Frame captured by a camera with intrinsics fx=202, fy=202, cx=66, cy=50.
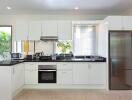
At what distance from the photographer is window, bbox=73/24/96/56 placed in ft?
25.0

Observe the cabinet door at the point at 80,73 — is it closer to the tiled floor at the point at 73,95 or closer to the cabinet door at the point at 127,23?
the tiled floor at the point at 73,95

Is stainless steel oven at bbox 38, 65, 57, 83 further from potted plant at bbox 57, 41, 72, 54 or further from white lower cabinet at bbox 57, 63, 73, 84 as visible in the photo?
potted plant at bbox 57, 41, 72, 54

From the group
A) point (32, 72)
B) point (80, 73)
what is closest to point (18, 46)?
point (32, 72)

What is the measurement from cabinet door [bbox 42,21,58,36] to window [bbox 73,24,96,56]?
3.29 ft

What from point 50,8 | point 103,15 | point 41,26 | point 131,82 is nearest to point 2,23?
point 41,26

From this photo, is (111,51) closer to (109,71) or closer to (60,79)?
(109,71)

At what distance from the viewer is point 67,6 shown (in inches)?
245

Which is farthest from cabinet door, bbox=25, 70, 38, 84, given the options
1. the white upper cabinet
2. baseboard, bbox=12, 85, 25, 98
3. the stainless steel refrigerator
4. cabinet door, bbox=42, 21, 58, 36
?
the white upper cabinet

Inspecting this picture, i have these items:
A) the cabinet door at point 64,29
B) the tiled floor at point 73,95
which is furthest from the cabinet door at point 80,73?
the cabinet door at point 64,29

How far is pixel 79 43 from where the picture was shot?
301 inches

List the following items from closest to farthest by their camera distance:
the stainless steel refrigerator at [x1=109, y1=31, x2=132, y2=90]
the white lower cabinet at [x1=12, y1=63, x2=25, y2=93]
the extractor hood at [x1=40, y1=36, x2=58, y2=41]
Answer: the white lower cabinet at [x1=12, y1=63, x2=25, y2=93] → the stainless steel refrigerator at [x1=109, y1=31, x2=132, y2=90] → the extractor hood at [x1=40, y1=36, x2=58, y2=41]

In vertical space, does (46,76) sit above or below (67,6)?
below

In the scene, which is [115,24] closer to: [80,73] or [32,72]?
[80,73]

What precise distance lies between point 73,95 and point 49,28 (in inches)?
99.8
